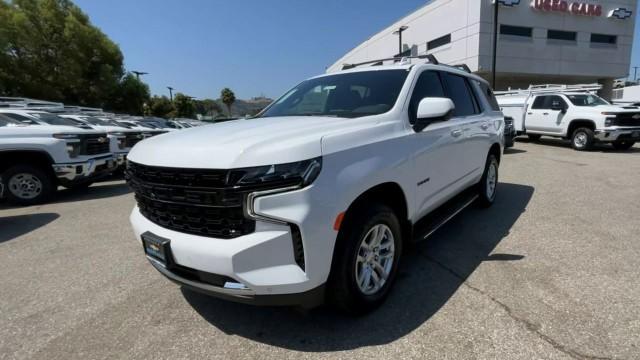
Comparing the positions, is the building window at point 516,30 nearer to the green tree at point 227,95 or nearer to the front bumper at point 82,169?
the front bumper at point 82,169

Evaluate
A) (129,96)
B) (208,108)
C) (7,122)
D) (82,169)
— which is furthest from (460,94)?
(208,108)

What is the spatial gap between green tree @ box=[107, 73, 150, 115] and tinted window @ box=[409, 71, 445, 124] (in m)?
37.3

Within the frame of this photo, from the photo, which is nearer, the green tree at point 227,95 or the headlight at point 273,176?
the headlight at point 273,176

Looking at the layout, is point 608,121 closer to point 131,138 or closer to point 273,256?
point 273,256

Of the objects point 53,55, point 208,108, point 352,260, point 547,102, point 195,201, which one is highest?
point 53,55

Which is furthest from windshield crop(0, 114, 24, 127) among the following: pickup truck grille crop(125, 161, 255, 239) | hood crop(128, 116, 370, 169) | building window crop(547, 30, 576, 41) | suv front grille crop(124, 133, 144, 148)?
building window crop(547, 30, 576, 41)

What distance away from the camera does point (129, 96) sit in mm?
35562

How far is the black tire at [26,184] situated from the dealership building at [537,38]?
102ft

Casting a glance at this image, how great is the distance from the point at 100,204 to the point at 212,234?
562 cm

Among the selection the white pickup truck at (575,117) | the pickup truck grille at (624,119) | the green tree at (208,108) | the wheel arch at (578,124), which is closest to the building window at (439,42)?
the white pickup truck at (575,117)

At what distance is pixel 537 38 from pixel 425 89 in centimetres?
3489

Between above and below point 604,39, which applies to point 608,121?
below

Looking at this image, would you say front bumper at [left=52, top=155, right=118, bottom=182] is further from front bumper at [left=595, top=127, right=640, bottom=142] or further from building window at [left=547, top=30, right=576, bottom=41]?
building window at [left=547, top=30, right=576, bottom=41]

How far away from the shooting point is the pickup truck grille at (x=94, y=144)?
674 centimetres
